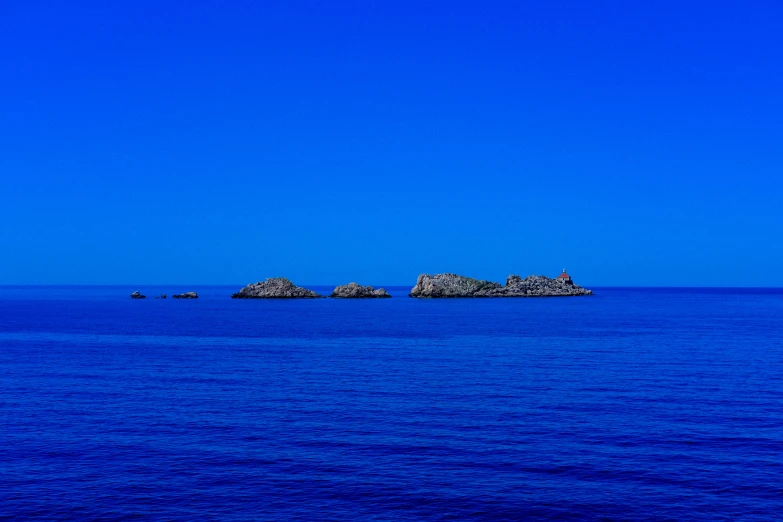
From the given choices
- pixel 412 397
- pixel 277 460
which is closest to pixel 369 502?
pixel 277 460

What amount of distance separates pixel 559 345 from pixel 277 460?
2022 inches

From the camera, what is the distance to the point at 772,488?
958 inches

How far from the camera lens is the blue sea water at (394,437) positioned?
23.3 meters

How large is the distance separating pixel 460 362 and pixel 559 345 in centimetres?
1802

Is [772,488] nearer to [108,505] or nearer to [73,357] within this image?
[108,505]

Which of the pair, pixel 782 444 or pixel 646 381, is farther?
pixel 646 381

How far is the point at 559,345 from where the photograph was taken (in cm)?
7406

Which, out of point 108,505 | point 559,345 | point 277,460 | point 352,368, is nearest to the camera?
point 108,505

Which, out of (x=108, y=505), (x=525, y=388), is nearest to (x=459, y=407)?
(x=525, y=388)

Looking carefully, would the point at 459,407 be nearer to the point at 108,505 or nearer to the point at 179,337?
the point at 108,505

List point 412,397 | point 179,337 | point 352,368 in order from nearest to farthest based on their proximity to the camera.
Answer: point 412,397 < point 352,368 < point 179,337

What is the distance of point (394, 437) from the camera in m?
31.8

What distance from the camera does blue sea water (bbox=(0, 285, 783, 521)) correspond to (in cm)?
2334

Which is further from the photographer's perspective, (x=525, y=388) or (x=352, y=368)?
(x=352, y=368)
